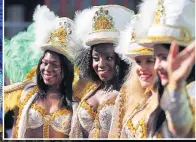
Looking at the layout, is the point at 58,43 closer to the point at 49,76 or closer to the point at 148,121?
the point at 49,76

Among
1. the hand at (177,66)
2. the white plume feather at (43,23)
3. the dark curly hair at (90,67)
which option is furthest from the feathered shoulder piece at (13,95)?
the hand at (177,66)

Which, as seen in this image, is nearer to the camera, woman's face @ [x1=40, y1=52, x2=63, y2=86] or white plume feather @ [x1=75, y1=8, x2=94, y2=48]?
white plume feather @ [x1=75, y1=8, x2=94, y2=48]

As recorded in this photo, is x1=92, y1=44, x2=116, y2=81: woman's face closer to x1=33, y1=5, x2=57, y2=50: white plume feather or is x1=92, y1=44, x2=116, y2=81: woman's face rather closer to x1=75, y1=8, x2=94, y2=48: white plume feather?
x1=75, y1=8, x2=94, y2=48: white plume feather

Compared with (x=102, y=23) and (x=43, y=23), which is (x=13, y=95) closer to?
(x=43, y=23)

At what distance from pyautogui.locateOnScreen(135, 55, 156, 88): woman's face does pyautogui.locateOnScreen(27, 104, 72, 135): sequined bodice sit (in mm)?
635

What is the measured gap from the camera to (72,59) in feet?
19.6

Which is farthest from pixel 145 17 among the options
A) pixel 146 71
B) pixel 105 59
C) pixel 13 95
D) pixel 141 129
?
pixel 13 95

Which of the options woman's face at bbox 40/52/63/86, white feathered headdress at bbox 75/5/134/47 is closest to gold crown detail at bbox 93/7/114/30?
white feathered headdress at bbox 75/5/134/47

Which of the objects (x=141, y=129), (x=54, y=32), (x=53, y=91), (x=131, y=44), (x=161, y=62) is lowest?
(x=141, y=129)

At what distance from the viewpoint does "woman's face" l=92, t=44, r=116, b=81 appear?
19.2 feet

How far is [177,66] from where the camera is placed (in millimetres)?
4930

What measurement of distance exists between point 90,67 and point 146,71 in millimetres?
456

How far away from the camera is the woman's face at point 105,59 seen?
19.2 ft

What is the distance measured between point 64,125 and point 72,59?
43 cm
